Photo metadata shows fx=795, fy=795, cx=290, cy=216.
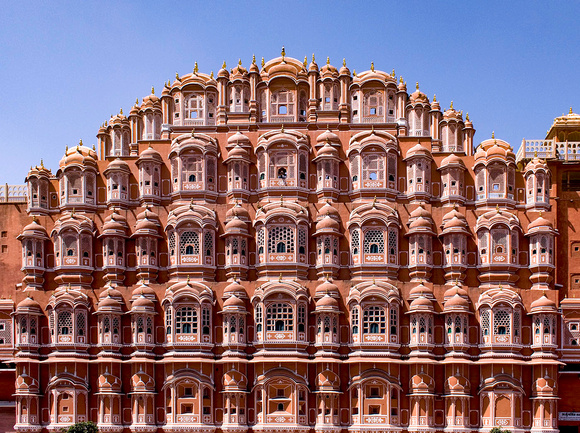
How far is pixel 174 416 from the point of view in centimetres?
4612

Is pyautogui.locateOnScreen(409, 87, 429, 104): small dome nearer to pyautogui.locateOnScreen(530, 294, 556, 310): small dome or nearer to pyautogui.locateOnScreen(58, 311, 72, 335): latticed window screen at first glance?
pyautogui.locateOnScreen(530, 294, 556, 310): small dome

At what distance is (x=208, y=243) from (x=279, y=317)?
6.29m

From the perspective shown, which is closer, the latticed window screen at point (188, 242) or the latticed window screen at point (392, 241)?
the latticed window screen at point (392, 241)

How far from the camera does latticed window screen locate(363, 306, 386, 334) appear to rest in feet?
152

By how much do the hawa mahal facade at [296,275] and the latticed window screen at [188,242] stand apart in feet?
0.30

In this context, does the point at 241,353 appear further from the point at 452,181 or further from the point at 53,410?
the point at 452,181

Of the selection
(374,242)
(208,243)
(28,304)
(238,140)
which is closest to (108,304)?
(28,304)

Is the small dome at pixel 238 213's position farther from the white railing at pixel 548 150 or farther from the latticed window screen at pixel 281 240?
the white railing at pixel 548 150

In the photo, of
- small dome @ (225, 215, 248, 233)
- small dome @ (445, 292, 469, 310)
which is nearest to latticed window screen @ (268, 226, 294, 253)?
small dome @ (225, 215, 248, 233)

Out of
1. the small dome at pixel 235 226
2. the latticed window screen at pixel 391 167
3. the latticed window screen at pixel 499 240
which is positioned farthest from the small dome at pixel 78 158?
the latticed window screen at pixel 499 240

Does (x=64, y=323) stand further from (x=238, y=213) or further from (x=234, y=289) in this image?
(x=238, y=213)

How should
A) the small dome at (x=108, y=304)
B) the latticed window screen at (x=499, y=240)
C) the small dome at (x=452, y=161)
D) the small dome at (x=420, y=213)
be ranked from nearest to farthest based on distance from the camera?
the small dome at (x=108, y=304), the latticed window screen at (x=499, y=240), the small dome at (x=420, y=213), the small dome at (x=452, y=161)

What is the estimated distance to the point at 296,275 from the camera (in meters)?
47.5

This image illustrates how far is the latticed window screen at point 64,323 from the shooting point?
47812 mm
